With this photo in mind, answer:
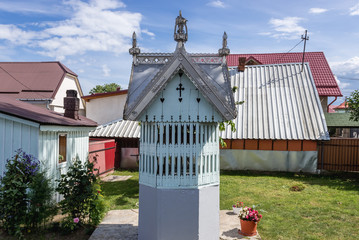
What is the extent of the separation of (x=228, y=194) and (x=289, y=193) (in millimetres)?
2645

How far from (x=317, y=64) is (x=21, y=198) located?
1123 inches

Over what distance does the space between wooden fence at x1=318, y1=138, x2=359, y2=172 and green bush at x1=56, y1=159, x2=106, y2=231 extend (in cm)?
1361

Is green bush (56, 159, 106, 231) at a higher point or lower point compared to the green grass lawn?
higher

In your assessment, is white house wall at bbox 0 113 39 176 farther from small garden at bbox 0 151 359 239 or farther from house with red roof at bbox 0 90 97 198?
small garden at bbox 0 151 359 239

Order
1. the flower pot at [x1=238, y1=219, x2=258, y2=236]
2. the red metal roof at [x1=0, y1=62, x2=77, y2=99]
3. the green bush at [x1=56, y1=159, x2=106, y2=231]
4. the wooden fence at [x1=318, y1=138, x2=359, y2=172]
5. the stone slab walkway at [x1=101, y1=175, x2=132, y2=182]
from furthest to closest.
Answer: the red metal roof at [x1=0, y1=62, x2=77, y2=99], the wooden fence at [x1=318, y1=138, x2=359, y2=172], the stone slab walkway at [x1=101, y1=175, x2=132, y2=182], the green bush at [x1=56, y1=159, x2=106, y2=231], the flower pot at [x1=238, y1=219, x2=258, y2=236]

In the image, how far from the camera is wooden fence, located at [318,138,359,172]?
16422mm

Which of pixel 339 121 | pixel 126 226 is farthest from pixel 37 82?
pixel 339 121

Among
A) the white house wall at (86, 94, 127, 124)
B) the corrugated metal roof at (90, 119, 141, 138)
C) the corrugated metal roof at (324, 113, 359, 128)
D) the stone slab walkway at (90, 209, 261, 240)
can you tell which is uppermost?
the white house wall at (86, 94, 127, 124)

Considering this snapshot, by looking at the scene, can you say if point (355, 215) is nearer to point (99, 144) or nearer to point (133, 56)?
point (133, 56)

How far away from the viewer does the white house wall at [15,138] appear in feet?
28.2

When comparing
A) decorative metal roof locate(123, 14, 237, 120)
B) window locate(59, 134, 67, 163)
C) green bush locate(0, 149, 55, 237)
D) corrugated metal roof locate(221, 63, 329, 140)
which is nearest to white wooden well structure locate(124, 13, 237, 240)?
decorative metal roof locate(123, 14, 237, 120)

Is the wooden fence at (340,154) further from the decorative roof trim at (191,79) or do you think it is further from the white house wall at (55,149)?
the white house wall at (55,149)

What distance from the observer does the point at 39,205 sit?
721 cm

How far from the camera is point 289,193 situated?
39.4 feet
